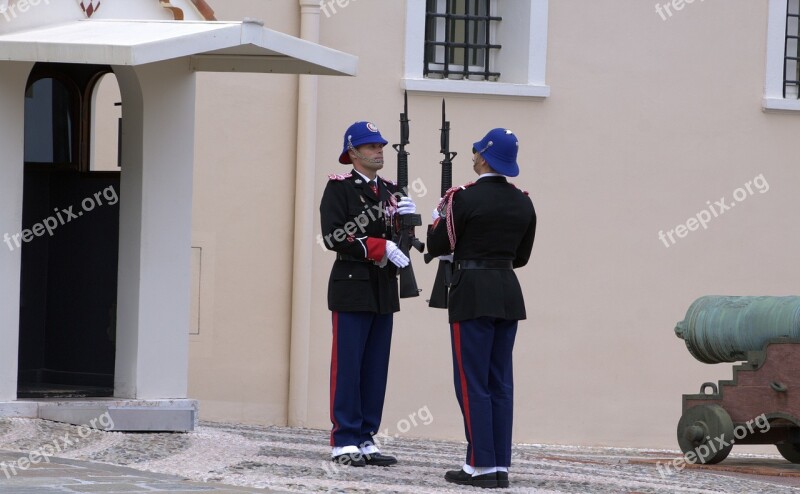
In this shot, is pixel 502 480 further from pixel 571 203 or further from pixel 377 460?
pixel 571 203

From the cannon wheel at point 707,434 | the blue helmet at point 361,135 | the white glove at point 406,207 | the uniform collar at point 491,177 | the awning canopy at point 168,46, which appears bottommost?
the cannon wheel at point 707,434

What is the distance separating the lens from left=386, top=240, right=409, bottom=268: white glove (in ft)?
24.7

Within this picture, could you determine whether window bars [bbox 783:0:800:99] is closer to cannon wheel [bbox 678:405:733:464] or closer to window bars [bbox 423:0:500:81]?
window bars [bbox 423:0:500:81]

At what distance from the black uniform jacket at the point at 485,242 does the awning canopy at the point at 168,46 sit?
1.50 metres

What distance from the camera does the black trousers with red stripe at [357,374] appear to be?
7570 millimetres

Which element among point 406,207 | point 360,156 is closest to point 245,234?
point 360,156

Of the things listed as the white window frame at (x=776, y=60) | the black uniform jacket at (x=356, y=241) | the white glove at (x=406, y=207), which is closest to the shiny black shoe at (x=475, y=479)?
the black uniform jacket at (x=356, y=241)

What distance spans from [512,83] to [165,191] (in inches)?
197

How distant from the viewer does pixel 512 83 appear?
12.9m

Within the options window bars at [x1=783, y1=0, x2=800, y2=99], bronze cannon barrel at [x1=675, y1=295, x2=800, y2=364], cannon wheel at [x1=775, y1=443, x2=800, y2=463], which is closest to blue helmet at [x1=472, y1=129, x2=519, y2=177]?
bronze cannon barrel at [x1=675, y1=295, x2=800, y2=364]

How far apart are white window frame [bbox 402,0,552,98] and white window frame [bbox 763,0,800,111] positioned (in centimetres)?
211

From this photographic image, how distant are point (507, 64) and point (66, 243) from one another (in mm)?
5150

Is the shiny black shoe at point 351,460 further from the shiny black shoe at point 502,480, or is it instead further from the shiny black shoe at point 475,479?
the shiny black shoe at point 502,480

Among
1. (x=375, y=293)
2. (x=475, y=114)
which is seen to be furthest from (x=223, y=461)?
(x=475, y=114)
